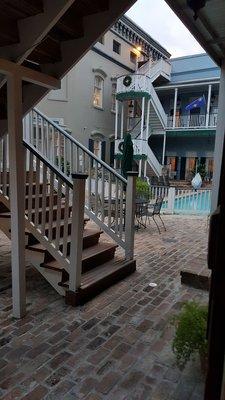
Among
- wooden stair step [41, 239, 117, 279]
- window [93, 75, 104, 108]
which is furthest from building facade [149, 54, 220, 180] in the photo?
wooden stair step [41, 239, 117, 279]

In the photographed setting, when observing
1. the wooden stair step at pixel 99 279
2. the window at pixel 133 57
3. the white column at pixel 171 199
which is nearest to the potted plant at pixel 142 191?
the white column at pixel 171 199

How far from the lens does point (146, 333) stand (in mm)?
2787

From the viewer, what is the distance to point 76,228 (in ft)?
10.4

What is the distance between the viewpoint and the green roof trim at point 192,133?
16.6 meters

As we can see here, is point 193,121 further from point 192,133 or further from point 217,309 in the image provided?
point 217,309

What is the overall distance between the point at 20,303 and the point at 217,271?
256 centimetres

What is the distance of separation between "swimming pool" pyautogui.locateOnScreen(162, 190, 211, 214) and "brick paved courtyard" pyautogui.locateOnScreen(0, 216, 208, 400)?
6.12m

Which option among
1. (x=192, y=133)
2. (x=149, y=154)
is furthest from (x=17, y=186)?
(x=192, y=133)

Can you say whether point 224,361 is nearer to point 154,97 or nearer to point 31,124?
point 31,124

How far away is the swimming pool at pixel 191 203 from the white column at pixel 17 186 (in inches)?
301

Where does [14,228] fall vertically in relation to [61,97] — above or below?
below

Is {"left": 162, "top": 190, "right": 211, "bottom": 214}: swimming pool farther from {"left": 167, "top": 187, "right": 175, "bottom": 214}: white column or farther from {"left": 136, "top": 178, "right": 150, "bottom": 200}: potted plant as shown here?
{"left": 136, "top": 178, "right": 150, "bottom": 200}: potted plant

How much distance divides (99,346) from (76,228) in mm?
1152

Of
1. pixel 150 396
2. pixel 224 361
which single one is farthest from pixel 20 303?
pixel 224 361
